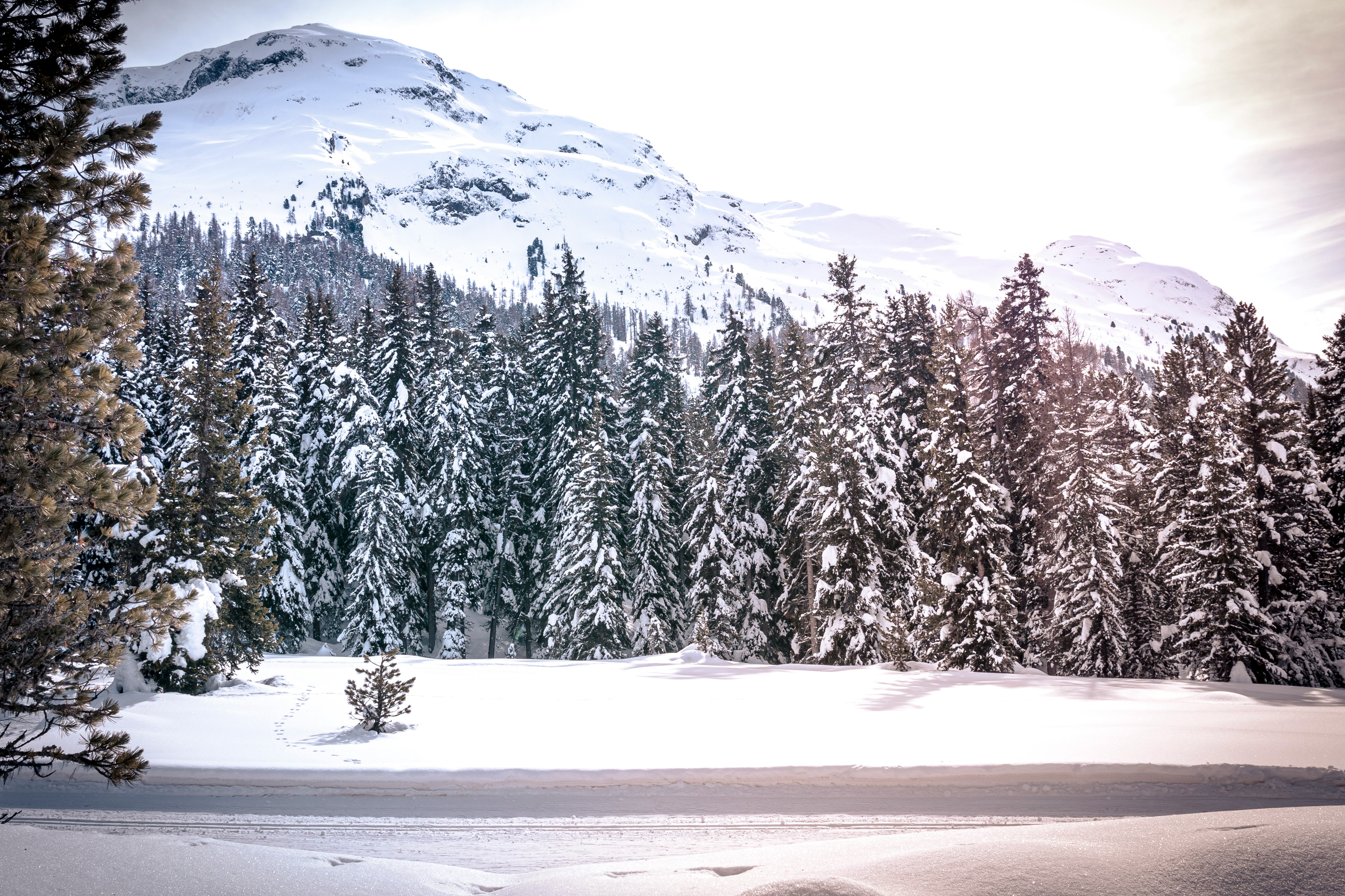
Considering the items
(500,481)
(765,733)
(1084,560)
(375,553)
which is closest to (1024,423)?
(1084,560)

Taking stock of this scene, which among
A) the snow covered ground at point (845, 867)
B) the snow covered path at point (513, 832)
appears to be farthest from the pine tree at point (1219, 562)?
the snow covered ground at point (845, 867)

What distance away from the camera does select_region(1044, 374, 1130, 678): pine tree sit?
915 inches

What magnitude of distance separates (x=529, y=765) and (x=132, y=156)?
9214 millimetres

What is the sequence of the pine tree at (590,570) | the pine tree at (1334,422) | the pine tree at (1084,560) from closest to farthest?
1. the pine tree at (1084,560)
2. the pine tree at (1334,422)
3. the pine tree at (590,570)

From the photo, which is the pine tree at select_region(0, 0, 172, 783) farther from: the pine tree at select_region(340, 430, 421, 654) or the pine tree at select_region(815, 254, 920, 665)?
the pine tree at select_region(340, 430, 421, 654)

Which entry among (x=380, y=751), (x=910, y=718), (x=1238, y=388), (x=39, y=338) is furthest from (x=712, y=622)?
(x=39, y=338)

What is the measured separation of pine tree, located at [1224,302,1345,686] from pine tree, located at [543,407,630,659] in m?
23.6

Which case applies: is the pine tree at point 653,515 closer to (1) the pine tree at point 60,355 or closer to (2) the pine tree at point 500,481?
(2) the pine tree at point 500,481

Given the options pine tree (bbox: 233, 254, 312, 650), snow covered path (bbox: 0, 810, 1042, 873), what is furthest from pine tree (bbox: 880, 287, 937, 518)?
pine tree (bbox: 233, 254, 312, 650)

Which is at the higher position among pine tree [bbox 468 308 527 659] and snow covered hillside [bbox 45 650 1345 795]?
pine tree [bbox 468 308 527 659]

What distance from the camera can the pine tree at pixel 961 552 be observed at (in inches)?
816

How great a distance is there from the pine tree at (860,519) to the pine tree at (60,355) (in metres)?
20.5

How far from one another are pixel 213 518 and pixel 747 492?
2068 centimetres

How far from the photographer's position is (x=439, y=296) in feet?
137
